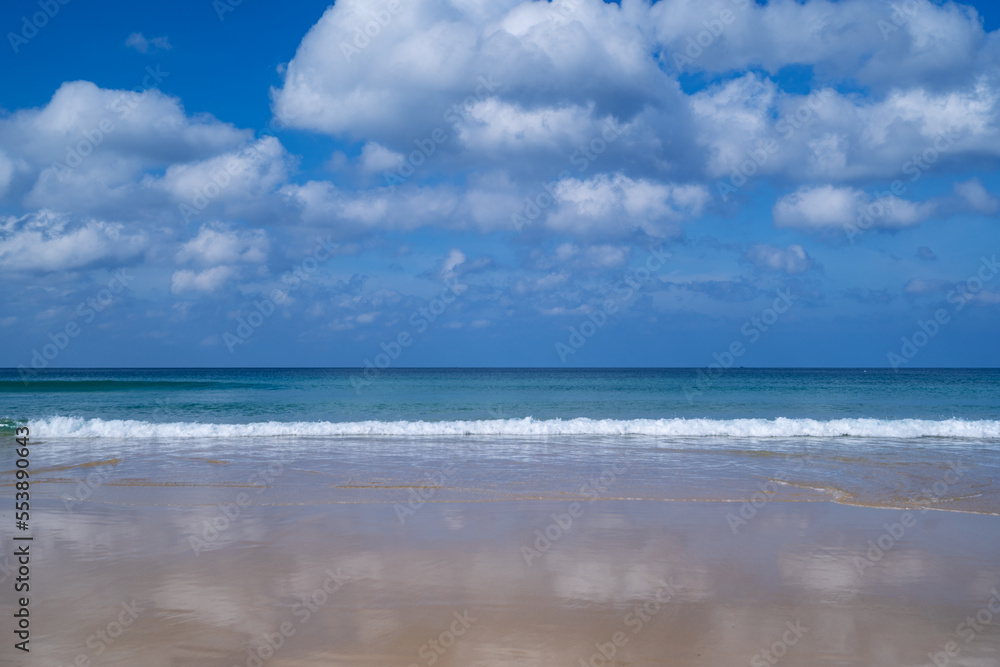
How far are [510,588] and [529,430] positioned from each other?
14.7 m

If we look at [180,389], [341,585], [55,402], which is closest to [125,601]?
[341,585]

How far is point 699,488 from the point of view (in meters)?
11.2

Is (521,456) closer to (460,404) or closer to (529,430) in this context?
(529,430)

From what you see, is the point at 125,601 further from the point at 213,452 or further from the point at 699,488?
the point at 213,452

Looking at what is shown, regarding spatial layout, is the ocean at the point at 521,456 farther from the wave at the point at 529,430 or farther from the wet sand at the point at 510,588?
the wet sand at the point at 510,588

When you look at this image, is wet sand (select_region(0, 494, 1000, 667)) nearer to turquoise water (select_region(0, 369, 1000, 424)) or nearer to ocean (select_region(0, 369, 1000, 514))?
ocean (select_region(0, 369, 1000, 514))

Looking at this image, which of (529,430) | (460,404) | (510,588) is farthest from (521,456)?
(460,404)

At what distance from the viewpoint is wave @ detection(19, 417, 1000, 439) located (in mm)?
20000

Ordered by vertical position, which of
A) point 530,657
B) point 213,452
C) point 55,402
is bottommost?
point 530,657

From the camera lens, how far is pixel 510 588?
6055 mm

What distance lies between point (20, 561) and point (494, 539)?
510 cm

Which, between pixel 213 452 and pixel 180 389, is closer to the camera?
pixel 213 452

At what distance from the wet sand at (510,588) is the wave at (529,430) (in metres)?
11.1

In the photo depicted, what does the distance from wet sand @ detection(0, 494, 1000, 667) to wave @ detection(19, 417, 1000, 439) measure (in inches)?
436
